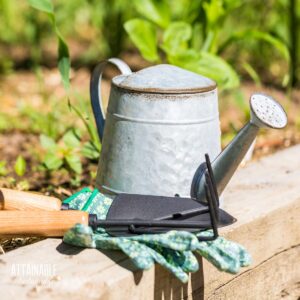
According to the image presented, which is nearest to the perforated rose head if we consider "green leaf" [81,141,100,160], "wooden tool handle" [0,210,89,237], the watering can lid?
the watering can lid

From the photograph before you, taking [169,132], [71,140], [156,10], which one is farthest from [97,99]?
[156,10]

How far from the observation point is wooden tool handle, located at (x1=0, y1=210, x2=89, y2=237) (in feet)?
4.38

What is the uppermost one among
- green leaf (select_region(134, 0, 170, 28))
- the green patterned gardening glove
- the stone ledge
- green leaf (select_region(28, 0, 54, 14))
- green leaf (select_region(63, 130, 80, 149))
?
green leaf (select_region(28, 0, 54, 14))

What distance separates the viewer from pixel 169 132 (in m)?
1.44

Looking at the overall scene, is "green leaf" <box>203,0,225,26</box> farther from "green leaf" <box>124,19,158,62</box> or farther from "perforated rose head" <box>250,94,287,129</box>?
"perforated rose head" <box>250,94,287,129</box>

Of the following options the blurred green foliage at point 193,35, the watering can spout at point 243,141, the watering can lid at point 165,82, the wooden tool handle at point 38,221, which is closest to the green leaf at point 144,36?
the blurred green foliage at point 193,35

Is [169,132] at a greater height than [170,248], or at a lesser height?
greater

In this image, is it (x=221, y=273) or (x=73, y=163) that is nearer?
(x=221, y=273)

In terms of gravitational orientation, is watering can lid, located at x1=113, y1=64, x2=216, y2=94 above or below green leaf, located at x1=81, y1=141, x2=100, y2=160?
above

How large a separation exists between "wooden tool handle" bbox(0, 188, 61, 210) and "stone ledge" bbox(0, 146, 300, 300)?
0.23 feet

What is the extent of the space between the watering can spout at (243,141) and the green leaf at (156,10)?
1050 mm

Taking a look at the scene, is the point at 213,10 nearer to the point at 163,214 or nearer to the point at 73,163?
the point at 73,163

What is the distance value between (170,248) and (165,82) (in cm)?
35

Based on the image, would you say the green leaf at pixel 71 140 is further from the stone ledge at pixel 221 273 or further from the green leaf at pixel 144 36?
the stone ledge at pixel 221 273
